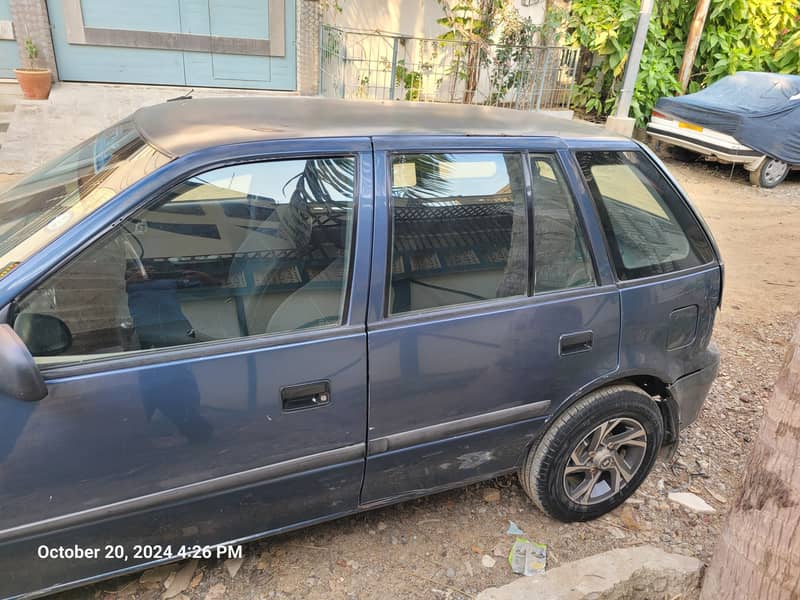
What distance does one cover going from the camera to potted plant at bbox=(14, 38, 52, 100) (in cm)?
764

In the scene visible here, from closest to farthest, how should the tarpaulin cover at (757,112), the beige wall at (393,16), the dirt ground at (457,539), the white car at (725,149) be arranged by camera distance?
the dirt ground at (457,539) < the tarpaulin cover at (757,112) < the white car at (725,149) < the beige wall at (393,16)

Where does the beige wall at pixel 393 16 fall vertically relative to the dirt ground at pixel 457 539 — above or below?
above

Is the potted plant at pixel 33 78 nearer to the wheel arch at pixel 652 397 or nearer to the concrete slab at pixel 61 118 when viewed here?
the concrete slab at pixel 61 118

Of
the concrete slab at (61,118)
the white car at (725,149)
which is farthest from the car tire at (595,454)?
the white car at (725,149)

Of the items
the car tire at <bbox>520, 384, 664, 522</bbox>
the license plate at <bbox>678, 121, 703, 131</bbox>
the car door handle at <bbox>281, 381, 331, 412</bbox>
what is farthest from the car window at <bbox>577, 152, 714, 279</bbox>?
the license plate at <bbox>678, 121, 703, 131</bbox>

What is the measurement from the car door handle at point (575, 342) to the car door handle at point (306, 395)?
0.99 metres

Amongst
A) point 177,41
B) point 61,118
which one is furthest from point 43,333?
point 177,41

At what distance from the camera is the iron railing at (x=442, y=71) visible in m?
8.89

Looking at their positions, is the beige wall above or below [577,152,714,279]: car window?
above

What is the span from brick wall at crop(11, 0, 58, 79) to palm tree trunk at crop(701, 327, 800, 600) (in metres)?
9.33

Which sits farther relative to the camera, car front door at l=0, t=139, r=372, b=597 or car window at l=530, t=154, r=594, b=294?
car window at l=530, t=154, r=594, b=294

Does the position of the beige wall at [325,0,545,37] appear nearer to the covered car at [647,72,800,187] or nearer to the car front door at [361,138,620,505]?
the covered car at [647,72,800,187]

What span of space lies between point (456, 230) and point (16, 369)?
1.54 meters

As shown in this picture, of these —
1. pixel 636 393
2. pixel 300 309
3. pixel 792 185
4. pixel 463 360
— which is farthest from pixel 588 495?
pixel 792 185
